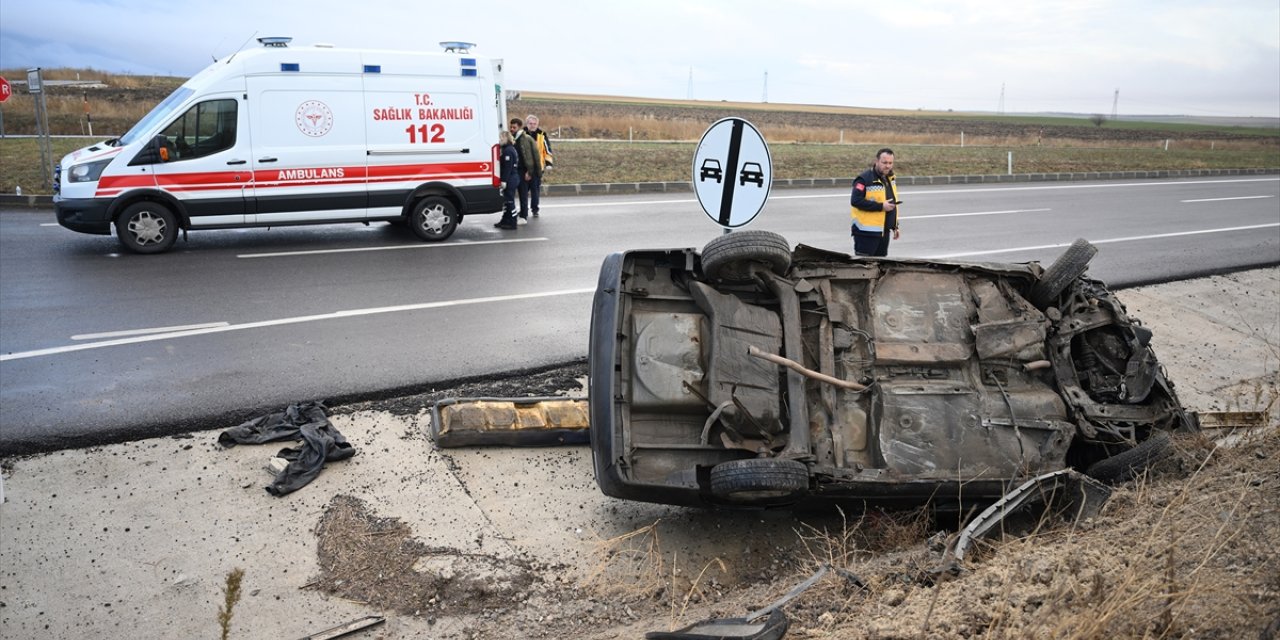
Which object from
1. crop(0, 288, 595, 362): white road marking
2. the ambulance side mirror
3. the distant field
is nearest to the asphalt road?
crop(0, 288, 595, 362): white road marking

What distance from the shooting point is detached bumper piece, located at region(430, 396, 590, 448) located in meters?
6.22

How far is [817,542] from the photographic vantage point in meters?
5.29

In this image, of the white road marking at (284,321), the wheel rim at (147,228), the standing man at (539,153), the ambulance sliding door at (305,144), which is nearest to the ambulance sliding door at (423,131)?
the ambulance sliding door at (305,144)

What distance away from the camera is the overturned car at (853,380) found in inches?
195

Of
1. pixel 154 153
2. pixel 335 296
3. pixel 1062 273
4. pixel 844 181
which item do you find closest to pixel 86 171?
pixel 154 153

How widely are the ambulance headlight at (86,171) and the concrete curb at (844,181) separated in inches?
176

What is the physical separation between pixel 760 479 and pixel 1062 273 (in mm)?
2822

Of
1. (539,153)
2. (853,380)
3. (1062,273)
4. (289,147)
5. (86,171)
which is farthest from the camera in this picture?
(539,153)

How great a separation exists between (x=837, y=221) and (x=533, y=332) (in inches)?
372

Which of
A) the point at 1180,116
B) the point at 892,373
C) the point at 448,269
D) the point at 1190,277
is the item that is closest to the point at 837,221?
the point at 1190,277

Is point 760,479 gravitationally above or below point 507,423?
above

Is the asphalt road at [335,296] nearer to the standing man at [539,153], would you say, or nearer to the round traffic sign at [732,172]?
the standing man at [539,153]

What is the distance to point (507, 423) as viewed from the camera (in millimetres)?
6289

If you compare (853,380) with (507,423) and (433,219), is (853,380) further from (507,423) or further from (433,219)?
(433,219)
